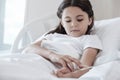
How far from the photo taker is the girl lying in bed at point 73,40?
115 centimetres

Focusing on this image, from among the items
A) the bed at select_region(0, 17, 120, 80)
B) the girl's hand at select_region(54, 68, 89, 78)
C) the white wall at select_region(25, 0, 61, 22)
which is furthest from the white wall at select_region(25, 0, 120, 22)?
the girl's hand at select_region(54, 68, 89, 78)

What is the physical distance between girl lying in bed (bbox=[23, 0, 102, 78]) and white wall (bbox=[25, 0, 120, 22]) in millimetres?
426

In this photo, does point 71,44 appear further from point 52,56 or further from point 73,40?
point 52,56

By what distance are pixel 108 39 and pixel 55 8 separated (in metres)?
0.79

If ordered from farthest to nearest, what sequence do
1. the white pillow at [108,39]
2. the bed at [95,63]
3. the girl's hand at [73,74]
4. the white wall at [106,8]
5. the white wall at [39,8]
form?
the white wall at [39,8] → the white wall at [106,8] → the white pillow at [108,39] → the girl's hand at [73,74] → the bed at [95,63]

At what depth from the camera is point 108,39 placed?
4.14 ft

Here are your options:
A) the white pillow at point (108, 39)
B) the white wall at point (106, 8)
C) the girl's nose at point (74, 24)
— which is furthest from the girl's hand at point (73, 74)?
the white wall at point (106, 8)

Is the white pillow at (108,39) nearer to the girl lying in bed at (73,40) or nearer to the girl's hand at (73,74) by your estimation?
the girl lying in bed at (73,40)

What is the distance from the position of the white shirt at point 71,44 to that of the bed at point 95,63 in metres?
0.06

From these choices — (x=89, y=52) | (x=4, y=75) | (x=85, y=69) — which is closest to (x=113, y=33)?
(x=89, y=52)

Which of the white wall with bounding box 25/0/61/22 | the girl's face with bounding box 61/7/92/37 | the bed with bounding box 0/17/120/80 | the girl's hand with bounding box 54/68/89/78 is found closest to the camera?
the bed with bounding box 0/17/120/80

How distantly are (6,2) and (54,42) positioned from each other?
3.19 feet

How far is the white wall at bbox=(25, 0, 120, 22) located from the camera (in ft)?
5.71

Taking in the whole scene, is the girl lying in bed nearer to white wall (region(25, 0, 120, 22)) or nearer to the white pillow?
the white pillow
